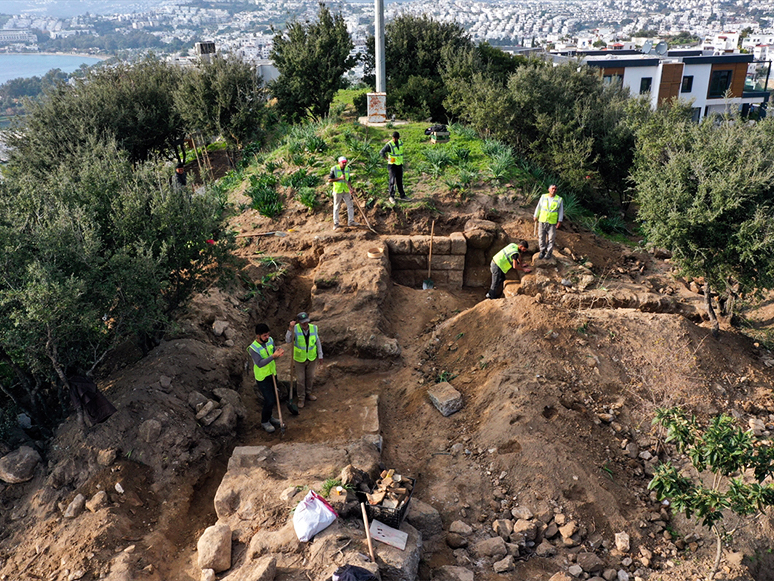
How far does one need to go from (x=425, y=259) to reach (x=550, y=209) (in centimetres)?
288

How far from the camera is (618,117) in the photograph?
1831 cm

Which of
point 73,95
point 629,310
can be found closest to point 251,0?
point 73,95

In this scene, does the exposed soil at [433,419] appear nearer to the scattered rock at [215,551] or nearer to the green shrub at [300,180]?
the scattered rock at [215,551]

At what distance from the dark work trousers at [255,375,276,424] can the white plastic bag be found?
2.26 meters

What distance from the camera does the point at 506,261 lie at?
35.9ft

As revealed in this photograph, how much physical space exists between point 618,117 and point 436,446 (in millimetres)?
15182

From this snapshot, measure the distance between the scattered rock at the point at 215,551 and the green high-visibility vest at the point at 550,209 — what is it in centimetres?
867

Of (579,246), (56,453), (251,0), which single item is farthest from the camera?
(251,0)

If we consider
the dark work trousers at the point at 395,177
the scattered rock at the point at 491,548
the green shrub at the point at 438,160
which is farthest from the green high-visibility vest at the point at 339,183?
the scattered rock at the point at 491,548

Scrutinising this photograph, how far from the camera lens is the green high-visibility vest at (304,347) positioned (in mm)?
7931

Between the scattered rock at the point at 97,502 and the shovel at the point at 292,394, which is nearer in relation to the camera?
the scattered rock at the point at 97,502

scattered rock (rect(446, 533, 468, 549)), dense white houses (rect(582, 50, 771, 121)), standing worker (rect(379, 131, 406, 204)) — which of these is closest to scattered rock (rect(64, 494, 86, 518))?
scattered rock (rect(446, 533, 468, 549))

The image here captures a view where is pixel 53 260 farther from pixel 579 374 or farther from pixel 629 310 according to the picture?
pixel 629 310

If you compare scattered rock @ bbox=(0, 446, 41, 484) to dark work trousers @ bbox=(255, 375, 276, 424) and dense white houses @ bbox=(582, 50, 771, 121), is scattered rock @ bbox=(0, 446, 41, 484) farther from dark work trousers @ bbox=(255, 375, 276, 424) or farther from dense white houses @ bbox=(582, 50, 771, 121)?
dense white houses @ bbox=(582, 50, 771, 121)
